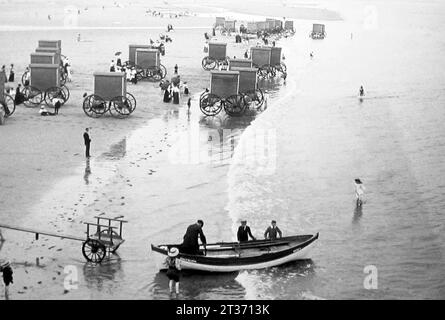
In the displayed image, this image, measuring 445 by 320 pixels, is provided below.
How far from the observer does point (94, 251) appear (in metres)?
19.3

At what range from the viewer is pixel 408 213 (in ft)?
87.6

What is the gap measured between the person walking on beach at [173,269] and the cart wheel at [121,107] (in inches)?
803

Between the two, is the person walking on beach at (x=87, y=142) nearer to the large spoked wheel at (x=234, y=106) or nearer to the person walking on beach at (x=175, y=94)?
the large spoked wheel at (x=234, y=106)

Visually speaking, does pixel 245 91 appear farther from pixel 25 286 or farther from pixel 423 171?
pixel 25 286

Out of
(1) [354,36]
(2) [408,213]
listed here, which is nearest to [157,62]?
(2) [408,213]

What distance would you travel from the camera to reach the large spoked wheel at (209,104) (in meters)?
41.0

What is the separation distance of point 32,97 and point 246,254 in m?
23.6

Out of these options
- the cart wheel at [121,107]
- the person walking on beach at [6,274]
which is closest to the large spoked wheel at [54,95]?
the cart wheel at [121,107]

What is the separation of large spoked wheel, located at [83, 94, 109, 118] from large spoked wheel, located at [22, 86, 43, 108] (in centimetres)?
335

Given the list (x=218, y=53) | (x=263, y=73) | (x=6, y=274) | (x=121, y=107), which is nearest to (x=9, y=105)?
(x=121, y=107)

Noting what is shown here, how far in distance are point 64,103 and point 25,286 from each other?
78.4 feet

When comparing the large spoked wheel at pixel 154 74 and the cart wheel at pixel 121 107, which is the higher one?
the large spoked wheel at pixel 154 74
